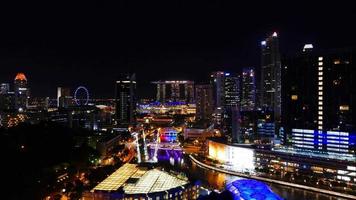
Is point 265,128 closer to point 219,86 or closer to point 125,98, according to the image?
point 125,98

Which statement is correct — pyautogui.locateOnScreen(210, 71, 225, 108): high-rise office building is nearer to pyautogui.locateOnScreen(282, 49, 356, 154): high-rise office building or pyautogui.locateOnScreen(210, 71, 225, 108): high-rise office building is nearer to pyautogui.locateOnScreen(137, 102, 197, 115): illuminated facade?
pyautogui.locateOnScreen(137, 102, 197, 115): illuminated facade

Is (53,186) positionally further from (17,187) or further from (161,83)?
(161,83)

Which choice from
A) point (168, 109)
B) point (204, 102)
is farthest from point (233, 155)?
point (168, 109)

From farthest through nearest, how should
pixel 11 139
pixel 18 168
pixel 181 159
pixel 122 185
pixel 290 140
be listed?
1. pixel 181 159
2. pixel 290 140
3. pixel 11 139
4. pixel 122 185
5. pixel 18 168

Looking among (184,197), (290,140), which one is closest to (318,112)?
(290,140)

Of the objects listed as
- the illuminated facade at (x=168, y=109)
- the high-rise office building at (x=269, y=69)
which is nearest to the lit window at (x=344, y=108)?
the high-rise office building at (x=269, y=69)

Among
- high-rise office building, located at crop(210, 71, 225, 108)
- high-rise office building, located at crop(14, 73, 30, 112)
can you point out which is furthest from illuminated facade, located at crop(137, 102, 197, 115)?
high-rise office building, located at crop(14, 73, 30, 112)
